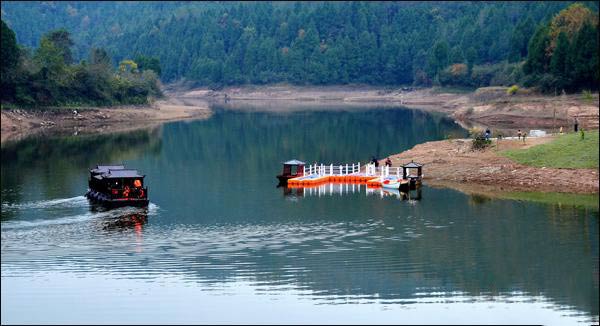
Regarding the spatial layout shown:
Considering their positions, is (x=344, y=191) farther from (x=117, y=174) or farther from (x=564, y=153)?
(x=117, y=174)

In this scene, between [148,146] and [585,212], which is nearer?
[585,212]

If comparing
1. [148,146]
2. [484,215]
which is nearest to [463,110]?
[148,146]

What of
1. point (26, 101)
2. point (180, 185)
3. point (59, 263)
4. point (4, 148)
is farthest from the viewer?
point (26, 101)

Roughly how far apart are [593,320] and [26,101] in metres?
119

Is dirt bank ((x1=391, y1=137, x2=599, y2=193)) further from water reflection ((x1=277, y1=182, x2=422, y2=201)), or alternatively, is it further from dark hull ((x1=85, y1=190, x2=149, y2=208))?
dark hull ((x1=85, y1=190, x2=149, y2=208))

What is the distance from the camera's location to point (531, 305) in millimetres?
42594

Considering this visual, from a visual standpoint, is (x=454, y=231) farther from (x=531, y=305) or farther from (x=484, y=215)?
(x=531, y=305)

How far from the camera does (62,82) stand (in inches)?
6245

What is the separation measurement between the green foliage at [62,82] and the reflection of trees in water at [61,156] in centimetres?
1968

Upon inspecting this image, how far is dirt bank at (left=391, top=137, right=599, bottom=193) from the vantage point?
234 ft

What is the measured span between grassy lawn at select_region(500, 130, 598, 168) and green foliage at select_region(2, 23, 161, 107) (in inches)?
3421

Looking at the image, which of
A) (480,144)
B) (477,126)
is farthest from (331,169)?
(477,126)

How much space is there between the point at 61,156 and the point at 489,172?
45859 mm

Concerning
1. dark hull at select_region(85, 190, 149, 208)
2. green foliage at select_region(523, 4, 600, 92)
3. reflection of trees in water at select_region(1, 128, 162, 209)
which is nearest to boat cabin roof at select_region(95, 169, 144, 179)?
dark hull at select_region(85, 190, 149, 208)
